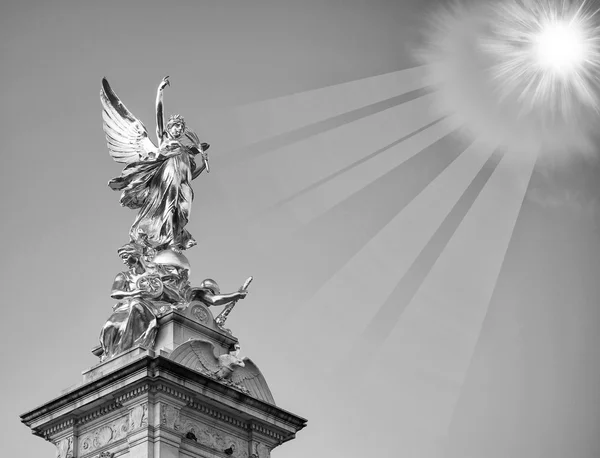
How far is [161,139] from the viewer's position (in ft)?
68.2

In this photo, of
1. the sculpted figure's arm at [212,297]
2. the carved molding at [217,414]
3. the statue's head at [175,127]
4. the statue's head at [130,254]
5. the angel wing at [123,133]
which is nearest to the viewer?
the carved molding at [217,414]

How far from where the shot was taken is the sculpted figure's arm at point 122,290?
18.4 meters

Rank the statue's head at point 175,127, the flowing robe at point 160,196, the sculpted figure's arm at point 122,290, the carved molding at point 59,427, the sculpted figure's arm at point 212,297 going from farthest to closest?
the statue's head at point 175,127 → the flowing robe at point 160,196 → the sculpted figure's arm at point 212,297 → the sculpted figure's arm at point 122,290 → the carved molding at point 59,427

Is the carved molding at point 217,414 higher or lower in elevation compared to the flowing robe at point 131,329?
lower

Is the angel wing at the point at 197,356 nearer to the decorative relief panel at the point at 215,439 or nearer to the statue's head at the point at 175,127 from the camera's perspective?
the decorative relief panel at the point at 215,439

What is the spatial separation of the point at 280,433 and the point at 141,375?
3475mm

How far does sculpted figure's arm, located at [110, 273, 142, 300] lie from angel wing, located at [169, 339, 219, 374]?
157 centimetres

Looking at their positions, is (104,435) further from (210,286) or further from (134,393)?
(210,286)

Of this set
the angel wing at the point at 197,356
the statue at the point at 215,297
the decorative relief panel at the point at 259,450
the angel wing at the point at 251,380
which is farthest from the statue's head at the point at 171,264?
the decorative relief panel at the point at 259,450

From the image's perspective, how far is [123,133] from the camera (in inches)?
845

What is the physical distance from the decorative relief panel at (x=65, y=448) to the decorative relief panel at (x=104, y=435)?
177 mm

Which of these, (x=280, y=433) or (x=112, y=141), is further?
(x=112, y=141)

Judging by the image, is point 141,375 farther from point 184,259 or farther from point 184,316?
point 184,259

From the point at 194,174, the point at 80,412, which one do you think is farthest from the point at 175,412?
the point at 194,174
